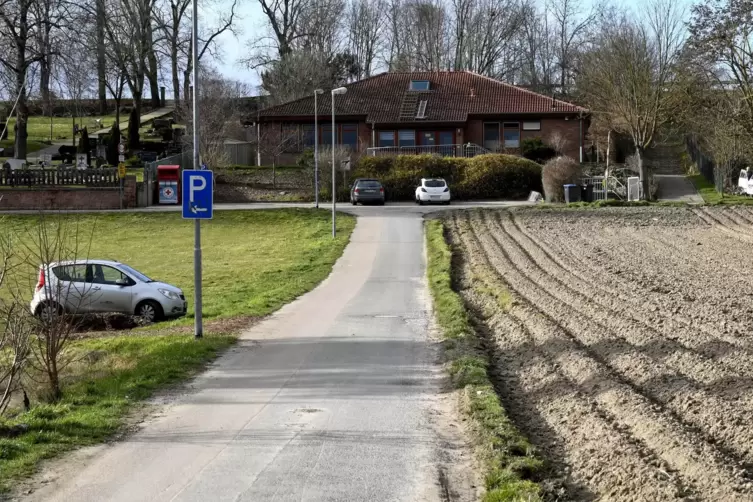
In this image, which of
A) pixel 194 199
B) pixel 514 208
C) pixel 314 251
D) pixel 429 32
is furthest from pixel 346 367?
pixel 429 32

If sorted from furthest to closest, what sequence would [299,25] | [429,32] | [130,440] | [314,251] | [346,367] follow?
[429,32] < [299,25] < [314,251] < [346,367] < [130,440]

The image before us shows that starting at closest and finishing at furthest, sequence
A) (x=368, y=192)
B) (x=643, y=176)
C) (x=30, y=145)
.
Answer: (x=368, y=192) < (x=643, y=176) < (x=30, y=145)

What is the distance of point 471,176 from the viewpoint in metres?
48.6

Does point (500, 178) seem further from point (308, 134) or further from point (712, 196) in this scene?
point (308, 134)

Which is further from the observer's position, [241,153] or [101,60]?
[241,153]

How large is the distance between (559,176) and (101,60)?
30.3 metres

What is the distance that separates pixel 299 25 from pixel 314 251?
57.4 metres

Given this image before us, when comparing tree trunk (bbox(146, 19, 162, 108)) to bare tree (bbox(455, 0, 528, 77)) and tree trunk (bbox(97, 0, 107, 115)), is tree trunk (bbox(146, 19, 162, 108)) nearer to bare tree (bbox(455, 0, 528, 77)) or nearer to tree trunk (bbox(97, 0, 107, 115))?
tree trunk (bbox(97, 0, 107, 115))

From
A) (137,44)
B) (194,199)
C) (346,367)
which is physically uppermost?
(137,44)

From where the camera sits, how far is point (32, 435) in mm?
9055

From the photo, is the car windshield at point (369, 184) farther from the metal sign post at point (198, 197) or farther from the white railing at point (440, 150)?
the metal sign post at point (198, 197)

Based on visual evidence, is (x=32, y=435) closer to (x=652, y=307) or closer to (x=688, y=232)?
(x=652, y=307)

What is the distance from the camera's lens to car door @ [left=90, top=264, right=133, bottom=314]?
19859mm

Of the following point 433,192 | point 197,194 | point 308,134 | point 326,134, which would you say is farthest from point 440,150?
point 197,194
